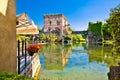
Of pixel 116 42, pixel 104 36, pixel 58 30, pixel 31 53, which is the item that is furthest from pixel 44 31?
pixel 116 42

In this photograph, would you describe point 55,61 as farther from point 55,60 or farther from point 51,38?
point 51,38

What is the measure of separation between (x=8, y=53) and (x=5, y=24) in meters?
0.91

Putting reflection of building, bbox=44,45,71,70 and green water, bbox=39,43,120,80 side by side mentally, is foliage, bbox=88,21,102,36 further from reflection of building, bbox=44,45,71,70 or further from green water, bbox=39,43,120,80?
green water, bbox=39,43,120,80

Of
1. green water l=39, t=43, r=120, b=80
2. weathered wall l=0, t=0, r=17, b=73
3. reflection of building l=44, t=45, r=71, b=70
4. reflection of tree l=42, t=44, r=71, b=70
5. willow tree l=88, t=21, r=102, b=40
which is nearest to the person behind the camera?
weathered wall l=0, t=0, r=17, b=73

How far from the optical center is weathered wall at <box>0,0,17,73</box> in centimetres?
568

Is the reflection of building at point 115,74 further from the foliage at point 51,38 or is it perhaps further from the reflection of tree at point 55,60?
the foliage at point 51,38

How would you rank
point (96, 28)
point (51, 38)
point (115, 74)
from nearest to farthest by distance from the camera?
point (115, 74) < point (51, 38) < point (96, 28)

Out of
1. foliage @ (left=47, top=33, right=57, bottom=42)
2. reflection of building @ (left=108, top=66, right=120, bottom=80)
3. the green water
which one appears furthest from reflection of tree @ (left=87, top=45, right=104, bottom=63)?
foliage @ (left=47, top=33, right=57, bottom=42)

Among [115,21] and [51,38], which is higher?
[51,38]

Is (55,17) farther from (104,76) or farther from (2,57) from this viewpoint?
(2,57)

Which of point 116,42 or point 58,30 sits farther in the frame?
point 58,30

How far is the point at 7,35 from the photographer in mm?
→ 6195

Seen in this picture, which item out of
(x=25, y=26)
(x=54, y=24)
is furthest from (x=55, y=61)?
(x=54, y=24)

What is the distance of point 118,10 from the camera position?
26.5ft
